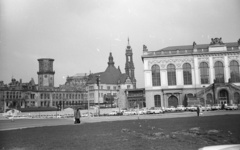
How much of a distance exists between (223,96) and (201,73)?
6917 millimetres

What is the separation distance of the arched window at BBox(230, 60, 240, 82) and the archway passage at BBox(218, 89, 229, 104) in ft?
12.0

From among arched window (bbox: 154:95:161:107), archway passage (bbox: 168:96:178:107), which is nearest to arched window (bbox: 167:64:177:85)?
archway passage (bbox: 168:96:178:107)

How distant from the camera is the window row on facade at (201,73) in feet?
184

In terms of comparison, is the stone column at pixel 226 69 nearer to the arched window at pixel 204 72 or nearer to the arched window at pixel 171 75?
the arched window at pixel 204 72

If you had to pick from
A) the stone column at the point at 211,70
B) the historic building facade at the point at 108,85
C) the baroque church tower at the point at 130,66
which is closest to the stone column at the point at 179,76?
the stone column at the point at 211,70

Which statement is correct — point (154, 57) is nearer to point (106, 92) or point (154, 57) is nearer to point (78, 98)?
point (106, 92)

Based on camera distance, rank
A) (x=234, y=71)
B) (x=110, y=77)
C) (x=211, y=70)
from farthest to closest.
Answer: (x=110, y=77), (x=211, y=70), (x=234, y=71)

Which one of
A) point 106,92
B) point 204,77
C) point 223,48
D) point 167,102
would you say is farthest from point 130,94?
point 106,92

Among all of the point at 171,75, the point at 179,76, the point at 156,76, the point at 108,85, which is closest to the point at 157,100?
the point at 156,76

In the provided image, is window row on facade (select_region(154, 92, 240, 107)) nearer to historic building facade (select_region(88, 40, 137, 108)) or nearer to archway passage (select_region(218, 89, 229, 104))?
archway passage (select_region(218, 89, 229, 104))

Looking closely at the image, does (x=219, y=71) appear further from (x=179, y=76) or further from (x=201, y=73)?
(x=179, y=76)

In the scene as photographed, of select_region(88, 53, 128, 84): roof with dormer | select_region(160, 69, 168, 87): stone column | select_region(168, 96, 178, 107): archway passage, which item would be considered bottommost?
select_region(168, 96, 178, 107): archway passage

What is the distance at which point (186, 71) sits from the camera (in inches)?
2286

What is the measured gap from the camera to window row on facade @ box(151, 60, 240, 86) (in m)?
56.2
